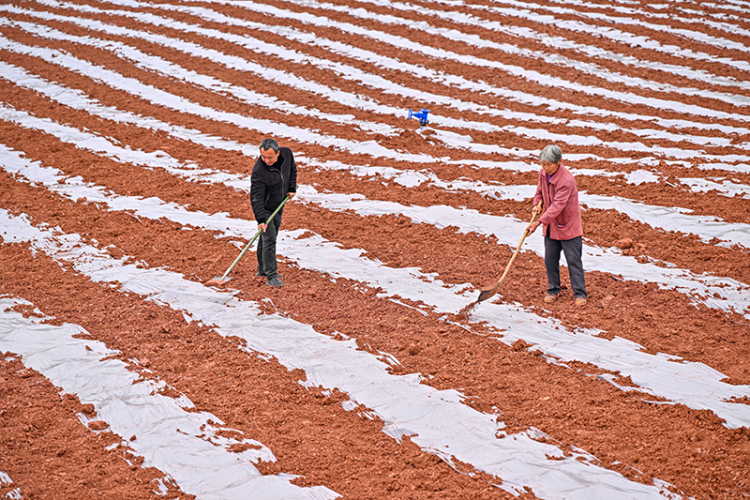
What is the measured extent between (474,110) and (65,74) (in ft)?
33.9

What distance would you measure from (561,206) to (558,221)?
20cm

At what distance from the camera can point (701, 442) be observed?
133 inches

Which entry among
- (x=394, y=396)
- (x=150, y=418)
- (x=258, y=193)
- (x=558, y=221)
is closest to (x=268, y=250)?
(x=258, y=193)

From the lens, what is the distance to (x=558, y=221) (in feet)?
16.4

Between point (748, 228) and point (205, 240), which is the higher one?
point (748, 228)

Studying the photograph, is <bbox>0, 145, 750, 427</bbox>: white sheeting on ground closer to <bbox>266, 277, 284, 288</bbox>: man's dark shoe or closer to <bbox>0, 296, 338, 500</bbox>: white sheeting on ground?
<bbox>266, 277, 284, 288</bbox>: man's dark shoe

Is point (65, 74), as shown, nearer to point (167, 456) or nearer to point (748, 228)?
point (167, 456)

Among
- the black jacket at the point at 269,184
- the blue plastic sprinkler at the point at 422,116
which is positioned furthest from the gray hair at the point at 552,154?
the blue plastic sprinkler at the point at 422,116

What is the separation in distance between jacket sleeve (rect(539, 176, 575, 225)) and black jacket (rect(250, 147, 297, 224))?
99.6 inches

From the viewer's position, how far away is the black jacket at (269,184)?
17.8 feet

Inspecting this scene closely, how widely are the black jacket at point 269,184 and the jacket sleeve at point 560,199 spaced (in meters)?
2.53

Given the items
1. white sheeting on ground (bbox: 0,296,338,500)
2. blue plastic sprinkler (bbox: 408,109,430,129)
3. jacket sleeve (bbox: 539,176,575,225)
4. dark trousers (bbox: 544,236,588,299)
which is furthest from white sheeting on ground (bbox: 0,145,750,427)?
blue plastic sprinkler (bbox: 408,109,430,129)

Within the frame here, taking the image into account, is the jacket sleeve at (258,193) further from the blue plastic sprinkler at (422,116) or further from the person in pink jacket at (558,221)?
the blue plastic sprinkler at (422,116)

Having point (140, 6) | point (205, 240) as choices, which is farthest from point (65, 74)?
point (205, 240)
